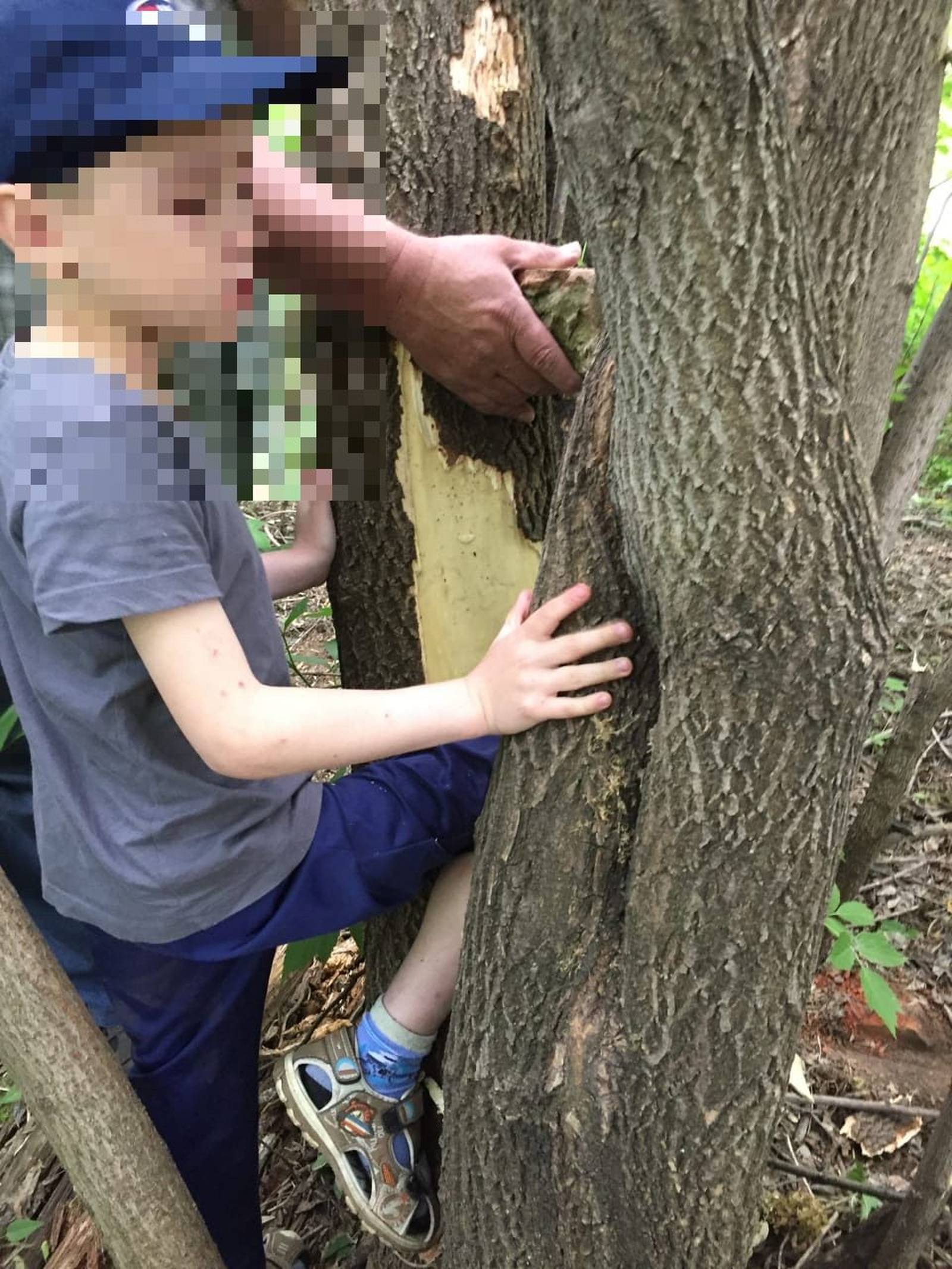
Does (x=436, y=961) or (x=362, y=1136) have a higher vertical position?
(x=436, y=961)

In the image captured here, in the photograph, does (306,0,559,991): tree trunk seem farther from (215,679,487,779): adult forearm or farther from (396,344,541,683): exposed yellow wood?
(215,679,487,779): adult forearm

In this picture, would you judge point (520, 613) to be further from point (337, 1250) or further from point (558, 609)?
point (337, 1250)

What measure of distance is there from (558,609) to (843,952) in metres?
1.07

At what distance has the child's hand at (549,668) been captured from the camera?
109cm

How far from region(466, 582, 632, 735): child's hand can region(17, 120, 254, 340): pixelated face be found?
50 cm

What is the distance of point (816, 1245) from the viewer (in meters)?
1.87

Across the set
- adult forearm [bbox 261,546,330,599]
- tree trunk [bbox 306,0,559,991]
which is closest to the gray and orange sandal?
tree trunk [bbox 306,0,559,991]

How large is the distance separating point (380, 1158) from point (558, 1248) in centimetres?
41

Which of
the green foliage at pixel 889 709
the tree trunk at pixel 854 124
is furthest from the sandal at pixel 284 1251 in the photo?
the green foliage at pixel 889 709

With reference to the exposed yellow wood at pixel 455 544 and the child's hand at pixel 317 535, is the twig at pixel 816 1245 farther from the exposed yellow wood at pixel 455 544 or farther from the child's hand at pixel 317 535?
the child's hand at pixel 317 535

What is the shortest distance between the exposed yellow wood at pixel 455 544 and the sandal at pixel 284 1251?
1.31 meters

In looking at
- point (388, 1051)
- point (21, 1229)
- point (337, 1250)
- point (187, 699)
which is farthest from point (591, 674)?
point (21, 1229)

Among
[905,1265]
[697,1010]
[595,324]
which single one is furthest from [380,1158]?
[595,324]

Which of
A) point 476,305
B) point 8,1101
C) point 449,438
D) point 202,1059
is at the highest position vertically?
point 476,305
